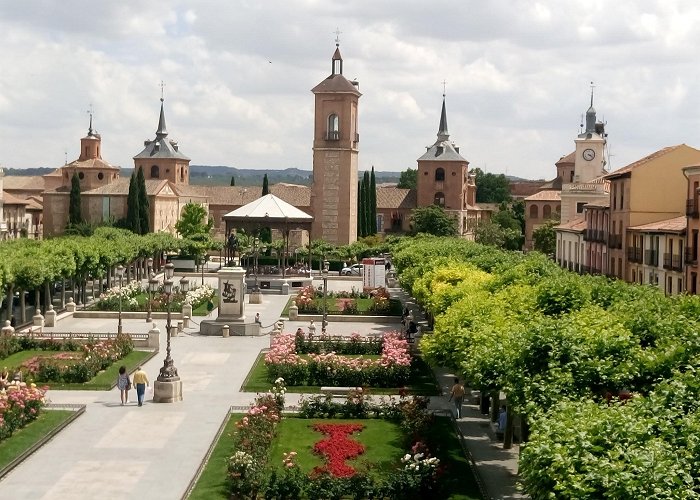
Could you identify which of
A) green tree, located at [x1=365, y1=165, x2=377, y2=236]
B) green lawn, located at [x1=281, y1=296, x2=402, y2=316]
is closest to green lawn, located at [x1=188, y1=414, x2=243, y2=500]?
green lawn, located at [x1=281, y1=296, x2=402, y2=316]

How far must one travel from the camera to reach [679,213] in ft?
184

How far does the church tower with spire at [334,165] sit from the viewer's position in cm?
10175

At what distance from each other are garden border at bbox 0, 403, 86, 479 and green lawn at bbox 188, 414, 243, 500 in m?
4.09

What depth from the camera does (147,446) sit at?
87.7 feet

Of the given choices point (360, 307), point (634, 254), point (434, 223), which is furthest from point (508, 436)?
point (434, 223)

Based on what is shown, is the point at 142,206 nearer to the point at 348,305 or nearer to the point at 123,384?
the point at 348,305

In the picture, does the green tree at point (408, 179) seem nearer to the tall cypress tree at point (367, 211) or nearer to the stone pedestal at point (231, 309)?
the tall cypress tree at point (367, 211)

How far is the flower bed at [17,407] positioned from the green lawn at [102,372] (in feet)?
15.7

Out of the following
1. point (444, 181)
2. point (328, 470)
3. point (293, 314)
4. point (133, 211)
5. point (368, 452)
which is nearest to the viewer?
point (328, 470)

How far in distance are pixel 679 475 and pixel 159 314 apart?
41.9 meters

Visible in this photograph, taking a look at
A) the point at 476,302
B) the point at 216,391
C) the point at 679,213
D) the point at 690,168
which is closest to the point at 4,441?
the point at 216,391

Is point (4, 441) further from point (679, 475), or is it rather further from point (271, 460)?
point (679, 475)

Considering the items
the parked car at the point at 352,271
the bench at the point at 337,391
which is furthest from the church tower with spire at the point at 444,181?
the bench at the point at 337,391

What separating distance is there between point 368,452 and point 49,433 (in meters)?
7.85
